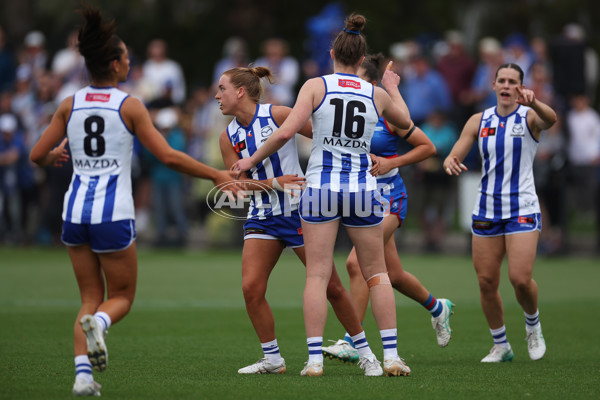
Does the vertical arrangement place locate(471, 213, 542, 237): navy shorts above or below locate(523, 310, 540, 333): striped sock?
above

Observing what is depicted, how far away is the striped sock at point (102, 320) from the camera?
5857mm

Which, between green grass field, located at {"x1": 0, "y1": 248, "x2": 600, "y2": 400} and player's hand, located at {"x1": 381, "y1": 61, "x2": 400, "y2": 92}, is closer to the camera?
green grass field, located at {"x1": 0, "y1": 248, "x2": 600, "y2": 400}

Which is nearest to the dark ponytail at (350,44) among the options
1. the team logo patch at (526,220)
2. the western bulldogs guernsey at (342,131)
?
the western bulldogs guernsey at (342,131)

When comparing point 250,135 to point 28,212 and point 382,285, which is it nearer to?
point 382,285

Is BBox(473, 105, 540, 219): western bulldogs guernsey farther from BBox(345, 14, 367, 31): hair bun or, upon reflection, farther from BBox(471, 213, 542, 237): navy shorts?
BBox(345, 14, 367, 31): hair bun

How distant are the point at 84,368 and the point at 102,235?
84 cm

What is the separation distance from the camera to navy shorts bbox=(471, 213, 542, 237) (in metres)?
7.79

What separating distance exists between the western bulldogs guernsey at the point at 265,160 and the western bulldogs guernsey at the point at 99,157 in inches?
47.8

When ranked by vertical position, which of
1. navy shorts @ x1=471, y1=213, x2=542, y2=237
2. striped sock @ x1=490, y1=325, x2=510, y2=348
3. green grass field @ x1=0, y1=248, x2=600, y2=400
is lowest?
green grass field @ x1=0, y1=248, x2=600, y2=400

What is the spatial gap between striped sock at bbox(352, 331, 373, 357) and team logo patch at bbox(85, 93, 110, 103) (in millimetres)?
2549

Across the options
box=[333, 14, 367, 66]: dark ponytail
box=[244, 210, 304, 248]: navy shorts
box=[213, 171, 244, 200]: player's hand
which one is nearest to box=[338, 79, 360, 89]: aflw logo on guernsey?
box=[333, 14, 367, 66]: dark ponytail

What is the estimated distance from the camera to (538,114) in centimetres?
761

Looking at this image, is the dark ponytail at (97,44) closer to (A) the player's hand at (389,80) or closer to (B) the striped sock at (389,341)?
(A) the player's hand at (389,80)

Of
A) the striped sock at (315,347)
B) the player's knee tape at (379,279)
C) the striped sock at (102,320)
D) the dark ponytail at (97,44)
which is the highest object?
the dark ponytail at (97,44)
